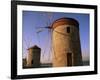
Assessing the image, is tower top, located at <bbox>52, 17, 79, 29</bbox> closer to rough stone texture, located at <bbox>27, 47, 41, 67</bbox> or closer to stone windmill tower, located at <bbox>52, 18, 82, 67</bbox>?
stone windmill tower, located at <bbox>52, 18, 82, 67</bbox>

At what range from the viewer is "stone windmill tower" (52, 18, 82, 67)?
1.98 m

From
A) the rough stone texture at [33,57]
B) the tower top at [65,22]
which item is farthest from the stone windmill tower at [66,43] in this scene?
the rough stone texture at [33,57]

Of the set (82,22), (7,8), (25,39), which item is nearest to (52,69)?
(25,39)

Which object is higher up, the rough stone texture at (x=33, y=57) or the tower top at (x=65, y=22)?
the tower top at (x=65, y=22)

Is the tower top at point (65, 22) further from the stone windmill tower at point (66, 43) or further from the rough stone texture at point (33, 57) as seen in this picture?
the rough stone texture at point (33, 57)

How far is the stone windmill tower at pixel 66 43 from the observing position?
1984 millimetres

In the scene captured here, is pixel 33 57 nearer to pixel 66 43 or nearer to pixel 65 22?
pixel 66 43

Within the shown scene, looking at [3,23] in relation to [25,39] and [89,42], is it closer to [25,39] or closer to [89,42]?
[25,39]

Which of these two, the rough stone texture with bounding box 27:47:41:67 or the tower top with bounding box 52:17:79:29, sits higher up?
the tower top with bounding box 52:17:79:29

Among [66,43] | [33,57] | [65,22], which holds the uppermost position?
[65,22]

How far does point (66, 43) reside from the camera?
202 cm

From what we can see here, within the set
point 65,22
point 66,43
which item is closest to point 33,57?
point 66,43

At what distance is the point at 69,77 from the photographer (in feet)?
6.66

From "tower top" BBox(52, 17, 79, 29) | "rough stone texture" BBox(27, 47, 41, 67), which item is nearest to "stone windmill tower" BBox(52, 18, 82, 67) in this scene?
"tower top" BBox(52, 17, 79, 29)
